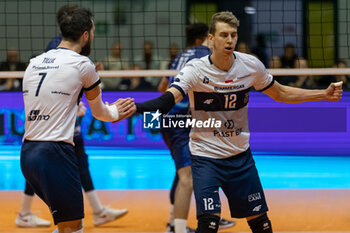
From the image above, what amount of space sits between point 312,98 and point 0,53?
8665 millimetres

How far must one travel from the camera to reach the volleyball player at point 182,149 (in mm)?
5383

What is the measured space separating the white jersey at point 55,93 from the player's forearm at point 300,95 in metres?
1.54

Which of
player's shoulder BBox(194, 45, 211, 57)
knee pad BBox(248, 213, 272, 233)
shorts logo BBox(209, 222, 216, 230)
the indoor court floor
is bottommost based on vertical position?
the indoor court floor

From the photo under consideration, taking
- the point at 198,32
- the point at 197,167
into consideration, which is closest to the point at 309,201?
the point at 198,32

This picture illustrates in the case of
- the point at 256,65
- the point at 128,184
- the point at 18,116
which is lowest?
the point at 128,184

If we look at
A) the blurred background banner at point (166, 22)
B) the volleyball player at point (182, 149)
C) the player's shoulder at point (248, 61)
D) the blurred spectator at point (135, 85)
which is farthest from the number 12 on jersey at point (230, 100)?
the blurred background banner at point (166, 22)

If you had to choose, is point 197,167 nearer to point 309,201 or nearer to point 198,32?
point 198,32

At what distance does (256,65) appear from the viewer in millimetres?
4531

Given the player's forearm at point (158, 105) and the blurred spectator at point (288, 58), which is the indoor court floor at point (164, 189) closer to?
the blurred spectator at point (288, 58)

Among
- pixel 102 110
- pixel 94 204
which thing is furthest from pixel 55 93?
pixel 94 204

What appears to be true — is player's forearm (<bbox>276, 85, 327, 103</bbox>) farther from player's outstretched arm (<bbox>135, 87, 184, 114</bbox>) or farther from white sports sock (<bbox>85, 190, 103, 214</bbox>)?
white sports sock (<bbox>85, 190, 103, 214</bbox>)

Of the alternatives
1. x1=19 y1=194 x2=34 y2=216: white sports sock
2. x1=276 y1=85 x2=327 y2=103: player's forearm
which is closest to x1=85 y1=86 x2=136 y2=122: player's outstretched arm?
x1=276 y1=85 x2=327 y2=103: player's forearm

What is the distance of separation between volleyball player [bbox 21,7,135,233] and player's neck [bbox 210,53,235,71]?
0.93 m

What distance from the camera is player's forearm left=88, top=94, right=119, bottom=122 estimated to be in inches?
161
